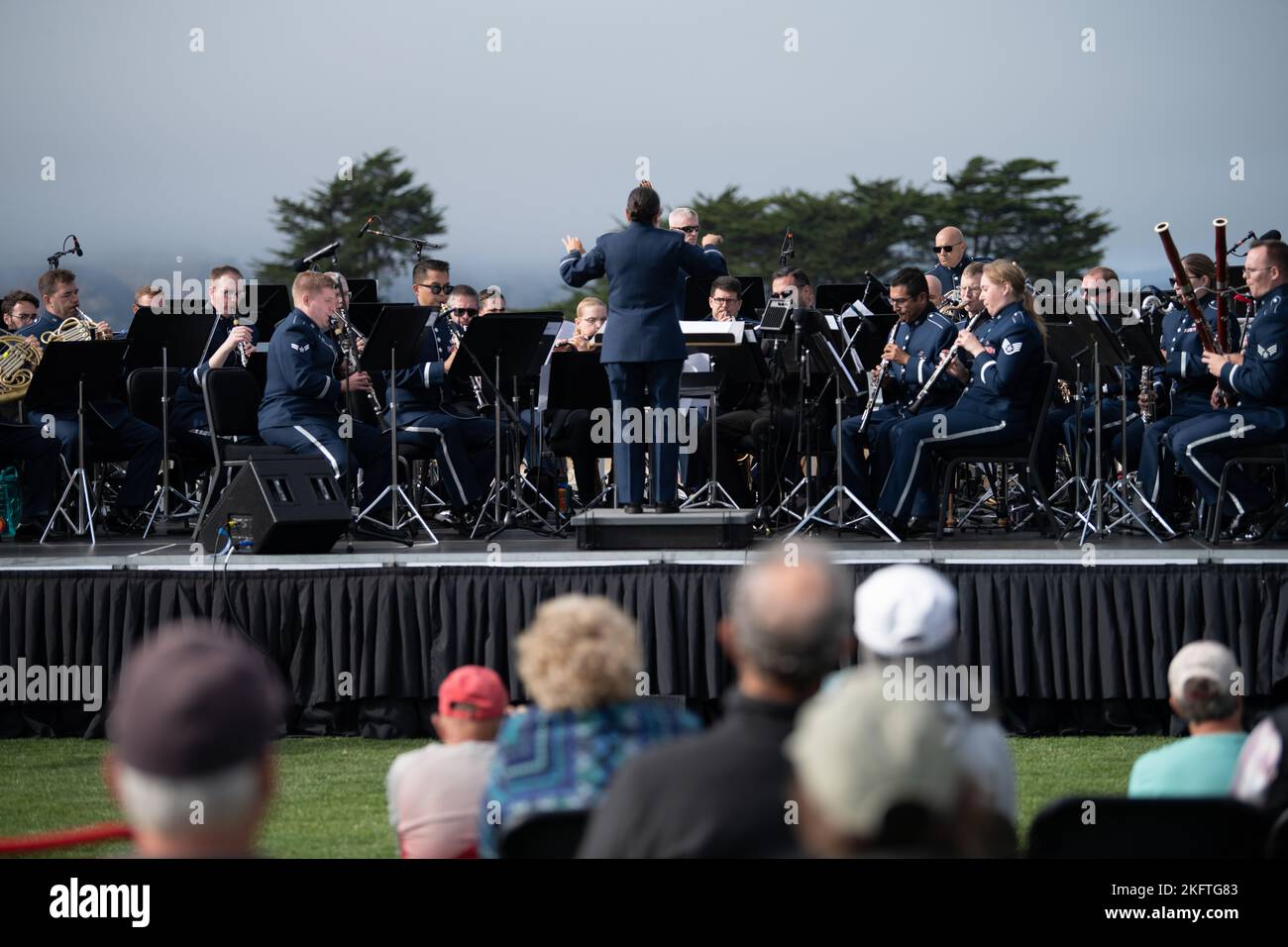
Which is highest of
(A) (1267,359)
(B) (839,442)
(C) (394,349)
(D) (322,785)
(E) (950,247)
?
(E) (950,247)

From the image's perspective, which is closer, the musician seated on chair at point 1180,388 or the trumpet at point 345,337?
the musician seated on chair at point 1180,388

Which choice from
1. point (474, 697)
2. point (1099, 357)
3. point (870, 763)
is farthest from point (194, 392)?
point (870, 763)

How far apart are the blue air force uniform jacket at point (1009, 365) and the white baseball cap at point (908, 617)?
568 centimetres

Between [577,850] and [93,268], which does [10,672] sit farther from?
[93,268]

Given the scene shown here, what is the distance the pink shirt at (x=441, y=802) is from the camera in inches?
160

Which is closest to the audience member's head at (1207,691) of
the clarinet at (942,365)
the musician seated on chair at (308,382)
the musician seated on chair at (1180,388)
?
the clarinet at (942,365)

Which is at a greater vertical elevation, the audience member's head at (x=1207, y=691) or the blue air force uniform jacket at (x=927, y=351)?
the blue air force uniform jacket at (x=927, y=351)

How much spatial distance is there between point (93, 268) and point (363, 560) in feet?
75.1

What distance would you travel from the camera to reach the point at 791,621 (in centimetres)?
290

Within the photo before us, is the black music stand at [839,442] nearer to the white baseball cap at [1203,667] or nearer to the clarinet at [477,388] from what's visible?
the clarinet at [477,388]

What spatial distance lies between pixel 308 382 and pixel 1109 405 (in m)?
5.19

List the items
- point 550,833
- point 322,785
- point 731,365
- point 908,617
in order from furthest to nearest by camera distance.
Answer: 1. point 731,365
2. point 322,785
3. point 908,617
4. point 550,833

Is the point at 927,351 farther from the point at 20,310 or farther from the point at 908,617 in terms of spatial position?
the point at 908,617
